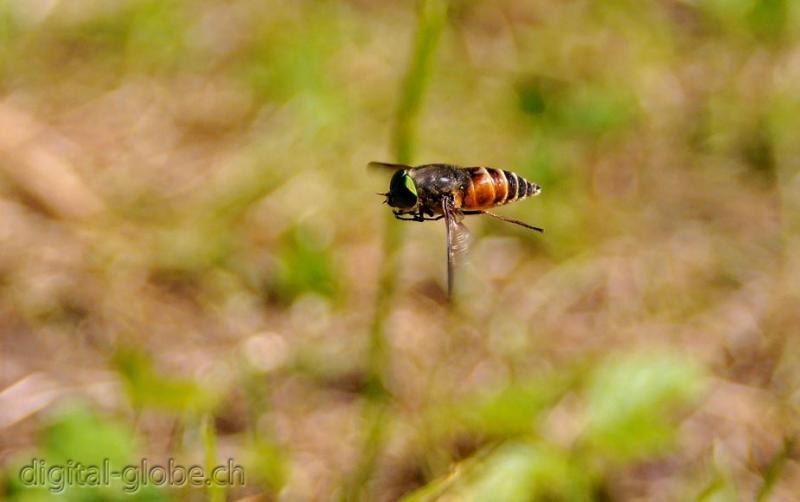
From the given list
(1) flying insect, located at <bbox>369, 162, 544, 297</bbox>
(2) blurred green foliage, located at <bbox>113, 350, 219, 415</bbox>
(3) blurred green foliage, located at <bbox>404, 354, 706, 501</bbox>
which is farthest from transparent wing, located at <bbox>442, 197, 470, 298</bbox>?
(2) blurred green foliage, located at <bbox>113, 350, 219, 415</bbox>

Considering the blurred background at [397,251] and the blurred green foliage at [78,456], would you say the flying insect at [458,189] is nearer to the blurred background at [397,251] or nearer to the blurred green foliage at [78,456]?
the blurred background at [397,251]

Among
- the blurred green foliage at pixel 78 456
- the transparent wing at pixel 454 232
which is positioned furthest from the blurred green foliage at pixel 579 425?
the blurred green foliage at pixel 78 456

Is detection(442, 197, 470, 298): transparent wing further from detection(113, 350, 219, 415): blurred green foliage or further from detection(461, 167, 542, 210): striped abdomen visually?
detection(113, 350, 219, 415): blurred green foliage

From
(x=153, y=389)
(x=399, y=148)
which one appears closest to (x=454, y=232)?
(x=399, y=148)

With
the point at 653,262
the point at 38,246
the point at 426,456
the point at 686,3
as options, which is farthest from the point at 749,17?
the point at 38,246

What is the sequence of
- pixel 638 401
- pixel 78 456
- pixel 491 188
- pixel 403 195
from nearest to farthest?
pixel 403 195 → pixel 491 188 → pixel 78 456 → pixel 638 401

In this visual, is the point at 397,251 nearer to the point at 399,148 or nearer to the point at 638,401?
the point at 399,148
